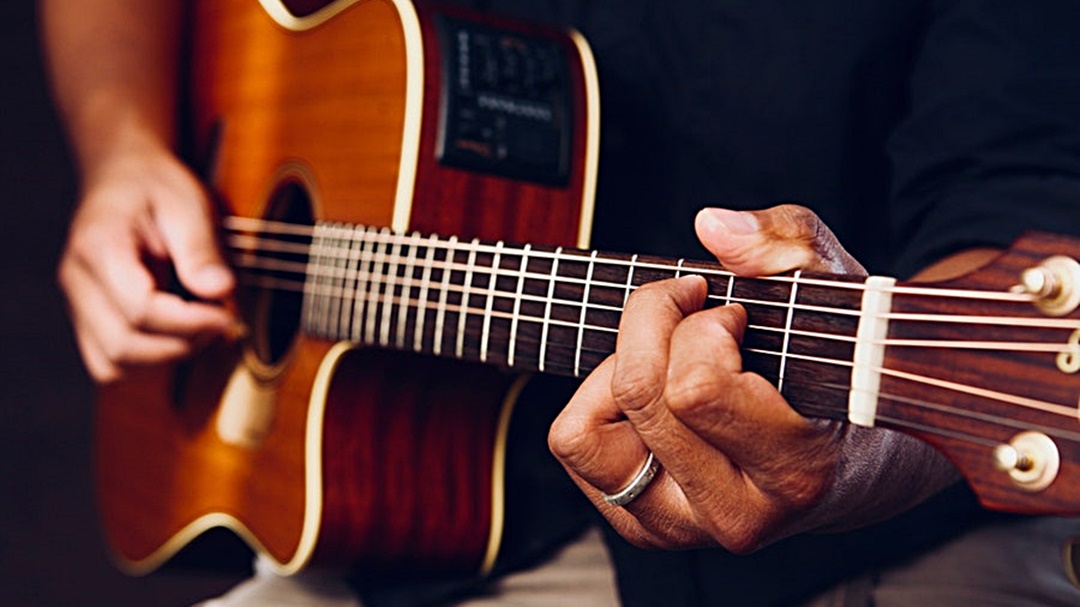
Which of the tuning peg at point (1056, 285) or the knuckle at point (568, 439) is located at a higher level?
the tuning peg at point (1056, 285)

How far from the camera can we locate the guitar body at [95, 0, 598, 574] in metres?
0.87

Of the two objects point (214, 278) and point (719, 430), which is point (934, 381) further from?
point (214, 278)

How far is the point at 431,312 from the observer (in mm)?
807

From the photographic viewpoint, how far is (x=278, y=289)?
1.04m

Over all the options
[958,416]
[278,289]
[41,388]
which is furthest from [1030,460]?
[41,388]

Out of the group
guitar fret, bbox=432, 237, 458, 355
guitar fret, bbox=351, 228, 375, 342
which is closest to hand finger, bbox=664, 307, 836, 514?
guitar fret, bbox=432, 237, 458, 355

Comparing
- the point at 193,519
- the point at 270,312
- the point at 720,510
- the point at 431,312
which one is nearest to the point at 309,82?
the point at 270,312

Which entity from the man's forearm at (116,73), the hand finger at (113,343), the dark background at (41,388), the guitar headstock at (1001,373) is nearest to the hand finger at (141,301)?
the hand finger at (113,343)

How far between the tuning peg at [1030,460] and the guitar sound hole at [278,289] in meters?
0.64

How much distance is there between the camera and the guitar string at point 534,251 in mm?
509

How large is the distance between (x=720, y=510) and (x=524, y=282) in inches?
7.0

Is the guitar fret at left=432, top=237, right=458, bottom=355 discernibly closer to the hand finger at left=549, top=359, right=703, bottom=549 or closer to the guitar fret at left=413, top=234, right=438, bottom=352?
the guitar fret at left=413, top=234, right=438, bottom=352

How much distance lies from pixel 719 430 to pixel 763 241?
0.29ft

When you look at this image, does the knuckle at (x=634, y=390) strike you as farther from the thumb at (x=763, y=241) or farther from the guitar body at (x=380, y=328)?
the guitar body at (x=380, y=328)
